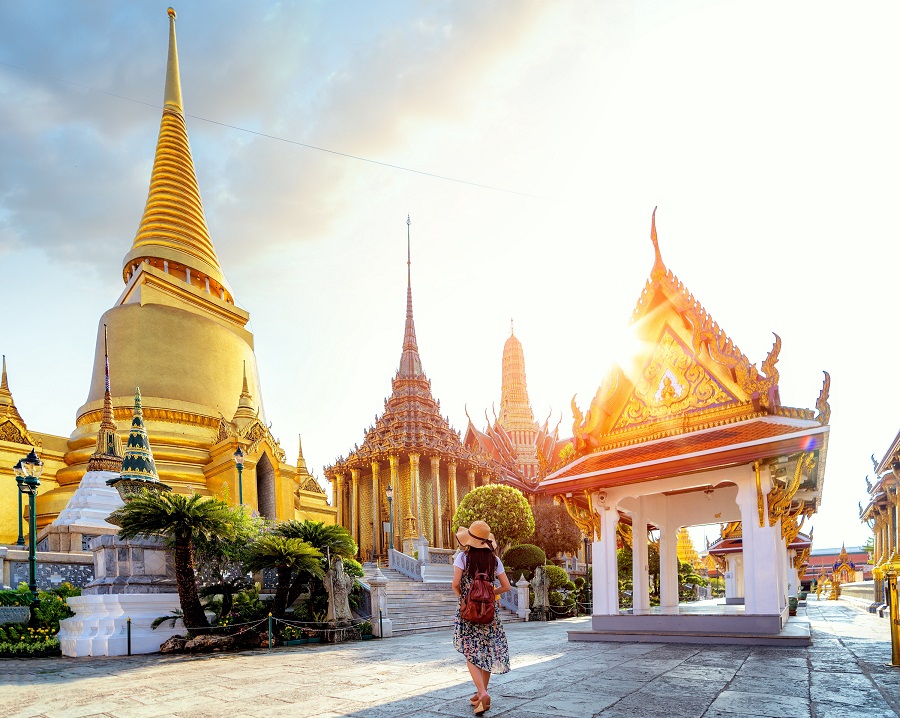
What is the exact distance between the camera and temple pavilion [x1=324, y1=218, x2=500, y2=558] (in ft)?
120

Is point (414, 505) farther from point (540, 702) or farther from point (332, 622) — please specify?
point (540, 702)

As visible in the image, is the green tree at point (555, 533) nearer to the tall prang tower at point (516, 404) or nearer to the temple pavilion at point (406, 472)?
the temple pavilion at point (406, 472)

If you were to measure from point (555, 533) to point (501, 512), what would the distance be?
27.7ft

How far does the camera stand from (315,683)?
7703 millimetres

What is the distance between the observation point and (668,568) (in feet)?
46.8

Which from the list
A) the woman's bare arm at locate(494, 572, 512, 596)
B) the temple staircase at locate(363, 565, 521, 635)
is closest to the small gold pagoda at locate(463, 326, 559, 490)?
the temple staircase at locate(363, 565, 521, 635)

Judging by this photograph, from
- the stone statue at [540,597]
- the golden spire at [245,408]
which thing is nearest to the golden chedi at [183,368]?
the golden spire at [245,408]

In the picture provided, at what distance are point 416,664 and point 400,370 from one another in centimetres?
3165

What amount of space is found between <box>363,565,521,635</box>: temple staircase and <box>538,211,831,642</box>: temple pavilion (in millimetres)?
6496

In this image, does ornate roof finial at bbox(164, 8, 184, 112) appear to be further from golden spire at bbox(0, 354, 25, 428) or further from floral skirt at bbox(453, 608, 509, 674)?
floral skirt at bbox(453, 608, 509, 674)

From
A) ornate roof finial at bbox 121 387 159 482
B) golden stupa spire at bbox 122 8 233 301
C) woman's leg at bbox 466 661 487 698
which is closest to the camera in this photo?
woman's leg at bbox 466 661 487 698

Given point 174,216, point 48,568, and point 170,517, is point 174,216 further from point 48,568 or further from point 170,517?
point 170,517

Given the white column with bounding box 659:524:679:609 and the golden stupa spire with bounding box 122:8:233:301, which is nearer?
the white column with bounding box 659:524:679:609

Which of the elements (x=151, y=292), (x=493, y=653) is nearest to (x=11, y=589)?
(x=493, y=653)
